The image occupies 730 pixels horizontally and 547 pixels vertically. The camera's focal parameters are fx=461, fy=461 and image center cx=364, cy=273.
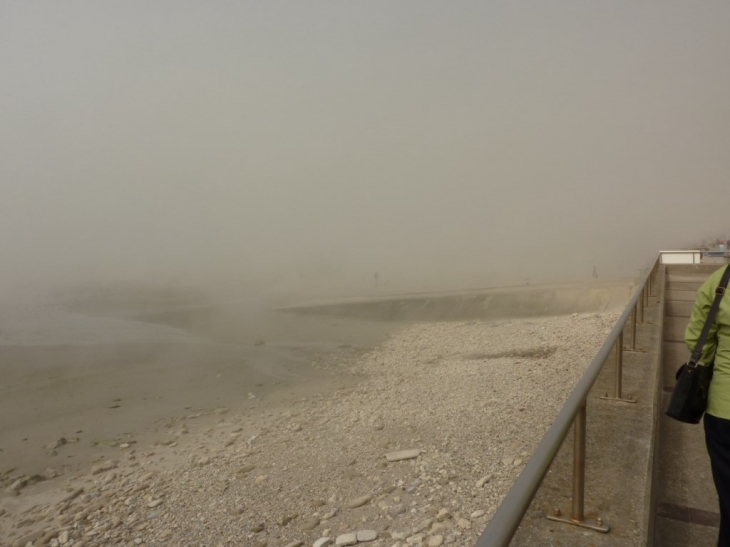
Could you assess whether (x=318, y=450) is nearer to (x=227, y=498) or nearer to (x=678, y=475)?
(x=227, y=498)

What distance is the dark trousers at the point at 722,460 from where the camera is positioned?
6.32ft

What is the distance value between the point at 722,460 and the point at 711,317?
1.97ft

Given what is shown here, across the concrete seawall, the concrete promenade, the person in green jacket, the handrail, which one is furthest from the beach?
the concrete seawall

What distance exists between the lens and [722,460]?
76.4 inches

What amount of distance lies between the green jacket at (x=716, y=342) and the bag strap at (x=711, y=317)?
2 centimetres

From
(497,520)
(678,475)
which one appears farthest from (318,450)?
(497,520)

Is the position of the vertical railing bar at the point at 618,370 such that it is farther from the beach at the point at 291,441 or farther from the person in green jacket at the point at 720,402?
the beach at the point at 291,441

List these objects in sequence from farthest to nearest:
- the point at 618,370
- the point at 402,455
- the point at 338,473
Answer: the point at 402,455 < the point at 338,473 < the point at 618,370

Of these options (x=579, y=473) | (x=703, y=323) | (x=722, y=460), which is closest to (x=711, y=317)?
(x=703, y=323)

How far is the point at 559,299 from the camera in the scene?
2377 centimetres

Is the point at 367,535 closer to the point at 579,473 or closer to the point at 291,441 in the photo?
the point at 291,441

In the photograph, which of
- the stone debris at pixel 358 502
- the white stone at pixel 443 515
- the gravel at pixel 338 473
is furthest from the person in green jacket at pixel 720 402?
the stone debris at pixel 358 502

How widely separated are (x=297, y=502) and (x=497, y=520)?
5.75 metres

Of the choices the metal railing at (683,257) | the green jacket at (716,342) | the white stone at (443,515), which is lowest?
the white stone at (443,515)
